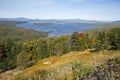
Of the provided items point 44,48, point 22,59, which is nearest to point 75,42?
point 44,48

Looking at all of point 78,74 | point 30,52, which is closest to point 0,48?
point 30,52

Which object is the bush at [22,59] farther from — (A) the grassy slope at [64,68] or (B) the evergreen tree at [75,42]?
(B) the evergreen tree at [75,42]

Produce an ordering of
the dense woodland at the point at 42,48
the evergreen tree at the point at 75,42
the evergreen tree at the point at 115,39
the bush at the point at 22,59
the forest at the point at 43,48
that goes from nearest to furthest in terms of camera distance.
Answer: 1. the bush at the point at 22,59
2. the evergreen tree at the point at 115,39
3. the dense woodland at the point at 42,48
4. the forest at the point at 43,48
5. the evergreen tree at the point at 75,42

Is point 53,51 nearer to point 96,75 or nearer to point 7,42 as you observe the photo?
point 7,42

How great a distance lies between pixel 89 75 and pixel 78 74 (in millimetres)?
535

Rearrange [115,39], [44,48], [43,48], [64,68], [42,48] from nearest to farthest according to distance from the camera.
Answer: [64,68] → [115,39] → [42,48] → [43,48] → [44,48]

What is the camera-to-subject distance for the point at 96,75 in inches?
304

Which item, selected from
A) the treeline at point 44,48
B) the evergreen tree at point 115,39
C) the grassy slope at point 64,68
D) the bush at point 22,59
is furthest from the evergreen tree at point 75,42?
the grassy slope at point 64,68

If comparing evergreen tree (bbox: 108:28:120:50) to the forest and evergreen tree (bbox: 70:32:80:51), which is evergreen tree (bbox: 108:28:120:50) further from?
evergreen tree (bbox: 70:32:80:51)

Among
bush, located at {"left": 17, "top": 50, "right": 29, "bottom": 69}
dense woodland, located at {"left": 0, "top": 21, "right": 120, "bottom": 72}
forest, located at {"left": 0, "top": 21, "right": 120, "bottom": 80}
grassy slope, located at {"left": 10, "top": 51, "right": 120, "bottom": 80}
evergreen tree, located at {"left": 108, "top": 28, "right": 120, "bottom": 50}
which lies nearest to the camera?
grassy slope, located at {"left": 10, "top": 51, "right": 120, "bottom": 80}

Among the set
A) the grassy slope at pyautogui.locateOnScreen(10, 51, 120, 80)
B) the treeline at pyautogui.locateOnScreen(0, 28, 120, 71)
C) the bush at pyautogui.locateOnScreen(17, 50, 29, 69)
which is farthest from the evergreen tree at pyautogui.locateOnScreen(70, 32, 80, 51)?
the grassy slope at pyautogui.locateOnScreen(10, 51, 120, 80)

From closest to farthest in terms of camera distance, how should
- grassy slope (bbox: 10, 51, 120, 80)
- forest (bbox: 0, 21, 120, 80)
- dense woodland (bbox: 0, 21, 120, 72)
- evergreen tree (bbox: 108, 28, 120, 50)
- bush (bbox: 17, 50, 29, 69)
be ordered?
grassy slope (bbox: 10, 51, 120, 80)
bush (bbox: 17, 50, 29, 69)
evergreen tree (bbox: 108, 28, 120, 50)
dense woodland (bbox: 0, 21, 120, 72)
forest (bbox: 0, 21, 120, 80)

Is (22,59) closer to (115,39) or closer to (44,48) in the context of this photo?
(44,48)

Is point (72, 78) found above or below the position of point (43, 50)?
above
